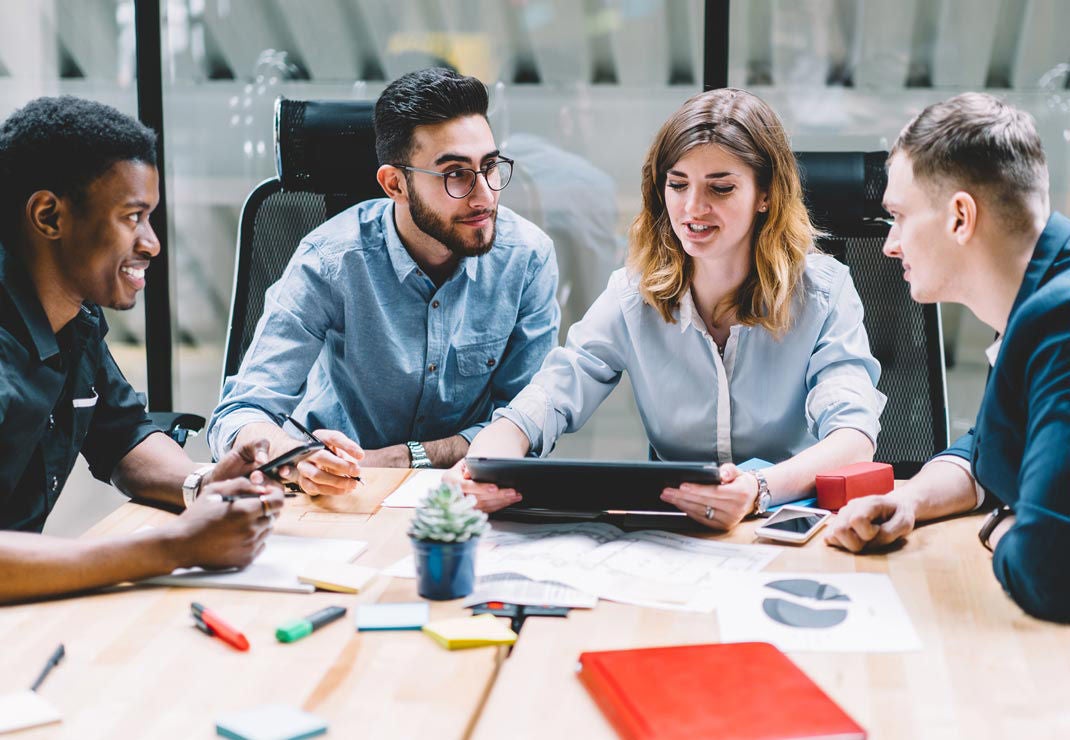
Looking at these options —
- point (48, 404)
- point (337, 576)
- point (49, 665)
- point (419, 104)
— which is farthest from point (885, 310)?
point (49, 665)

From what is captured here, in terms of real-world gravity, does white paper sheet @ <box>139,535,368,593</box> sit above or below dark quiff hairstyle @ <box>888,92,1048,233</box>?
below

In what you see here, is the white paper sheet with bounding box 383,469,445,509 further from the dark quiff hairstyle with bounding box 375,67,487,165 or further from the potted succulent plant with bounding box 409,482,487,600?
the dark quiff hairstyle with bounding box 375,67,487,165

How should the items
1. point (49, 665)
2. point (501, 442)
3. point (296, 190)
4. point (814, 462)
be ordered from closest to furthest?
point (49, 665)
point (814, 462)
point (501, 442)
point (296, 190)

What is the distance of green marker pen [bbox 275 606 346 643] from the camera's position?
1.12 meters

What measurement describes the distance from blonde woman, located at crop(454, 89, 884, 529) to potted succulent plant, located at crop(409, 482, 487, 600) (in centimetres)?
59

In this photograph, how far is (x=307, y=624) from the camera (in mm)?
1145

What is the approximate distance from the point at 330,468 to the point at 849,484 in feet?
2.64

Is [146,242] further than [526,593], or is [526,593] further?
[146,242]

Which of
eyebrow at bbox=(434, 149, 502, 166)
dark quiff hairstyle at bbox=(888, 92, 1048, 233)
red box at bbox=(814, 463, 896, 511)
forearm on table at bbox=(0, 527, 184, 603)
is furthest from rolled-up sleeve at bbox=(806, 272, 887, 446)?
forearm on table at bbox=(0, 527, 184, 603)

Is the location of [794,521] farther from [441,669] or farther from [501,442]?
[441,669]

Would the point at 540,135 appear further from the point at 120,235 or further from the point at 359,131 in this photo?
the point at 120,235

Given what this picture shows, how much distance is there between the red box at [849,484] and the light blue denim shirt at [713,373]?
294mm

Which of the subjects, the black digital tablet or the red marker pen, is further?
the black digital tablet

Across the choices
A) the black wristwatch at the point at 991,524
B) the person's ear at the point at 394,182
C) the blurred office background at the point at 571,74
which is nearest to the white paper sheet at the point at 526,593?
the black wristwatch at the point at 991,524
